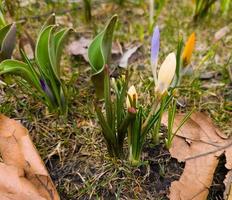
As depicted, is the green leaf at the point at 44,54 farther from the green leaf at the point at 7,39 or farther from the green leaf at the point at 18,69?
the green leaf at the point at 7,39

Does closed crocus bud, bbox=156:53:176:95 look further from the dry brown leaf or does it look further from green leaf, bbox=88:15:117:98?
the dry brown leaf

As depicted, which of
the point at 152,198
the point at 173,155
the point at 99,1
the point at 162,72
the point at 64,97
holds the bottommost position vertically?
the point at 152,198

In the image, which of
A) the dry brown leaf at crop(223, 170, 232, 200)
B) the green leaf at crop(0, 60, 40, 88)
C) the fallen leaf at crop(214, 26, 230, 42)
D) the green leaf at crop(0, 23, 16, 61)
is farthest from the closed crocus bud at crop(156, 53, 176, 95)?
the fallen leaf at crop(214, 26, 230, 42)

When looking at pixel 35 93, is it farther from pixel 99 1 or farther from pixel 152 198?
pixel 99 1

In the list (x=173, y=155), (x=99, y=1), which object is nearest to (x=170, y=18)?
(x=99, y=1)

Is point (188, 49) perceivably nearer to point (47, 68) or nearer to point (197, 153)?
point (197, 153)

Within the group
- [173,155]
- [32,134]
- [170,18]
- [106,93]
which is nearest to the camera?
[106,93]

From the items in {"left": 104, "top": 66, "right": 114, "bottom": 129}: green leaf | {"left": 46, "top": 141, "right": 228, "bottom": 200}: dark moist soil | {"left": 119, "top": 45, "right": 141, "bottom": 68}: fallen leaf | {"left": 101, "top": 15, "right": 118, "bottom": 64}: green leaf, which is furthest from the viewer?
{"left": 119, "top": 45, "right": 141, "bottom": 68}: fallen leaf
